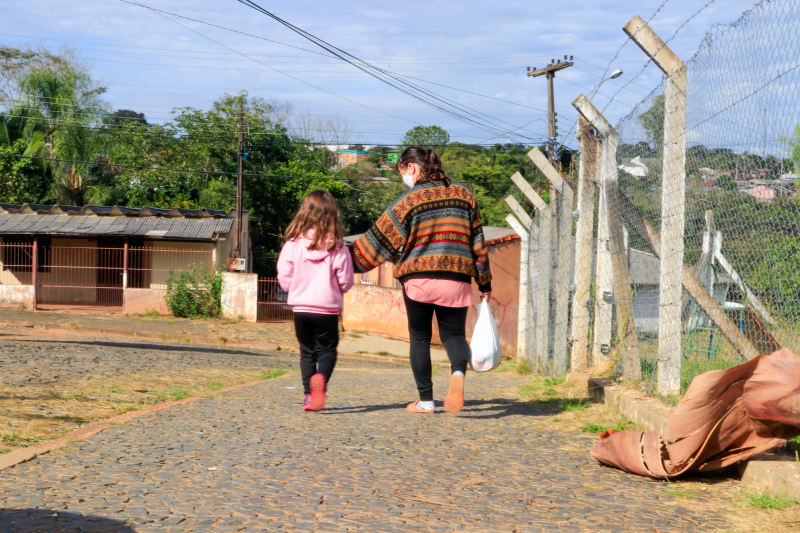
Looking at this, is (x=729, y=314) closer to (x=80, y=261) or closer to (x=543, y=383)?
(x=543, y=383)

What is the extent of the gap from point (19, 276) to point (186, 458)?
82.2 ft

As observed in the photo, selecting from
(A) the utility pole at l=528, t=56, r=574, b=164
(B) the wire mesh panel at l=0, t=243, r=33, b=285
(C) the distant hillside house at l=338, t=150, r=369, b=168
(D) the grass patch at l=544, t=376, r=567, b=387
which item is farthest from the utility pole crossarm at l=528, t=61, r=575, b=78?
(D) the grass patch at l=544, t=376, r=567, b=387

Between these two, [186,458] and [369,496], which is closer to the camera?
[369,496]

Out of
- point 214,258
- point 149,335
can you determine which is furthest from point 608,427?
point 214,258

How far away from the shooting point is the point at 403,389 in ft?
22.8

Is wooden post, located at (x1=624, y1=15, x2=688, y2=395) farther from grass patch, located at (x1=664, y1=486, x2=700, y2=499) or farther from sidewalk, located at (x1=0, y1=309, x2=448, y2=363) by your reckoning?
sidewalk, located at (x1=0, y1=309, x2=448, y2=363)

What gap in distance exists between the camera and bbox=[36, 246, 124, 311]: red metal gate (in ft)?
81.6

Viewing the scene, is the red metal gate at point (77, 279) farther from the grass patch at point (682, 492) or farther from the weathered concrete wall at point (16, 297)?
the grass patch at point (682, 492)

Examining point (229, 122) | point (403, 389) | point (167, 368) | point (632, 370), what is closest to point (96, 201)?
point (229, 122)

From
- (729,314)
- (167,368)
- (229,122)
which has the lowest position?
(167,368)

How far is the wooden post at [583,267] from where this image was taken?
6910mm

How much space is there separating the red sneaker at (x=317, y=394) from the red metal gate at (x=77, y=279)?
21011mm

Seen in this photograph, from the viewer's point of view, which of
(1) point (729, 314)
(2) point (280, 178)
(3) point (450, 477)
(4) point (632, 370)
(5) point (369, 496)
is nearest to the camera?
(5) point (369, 496)

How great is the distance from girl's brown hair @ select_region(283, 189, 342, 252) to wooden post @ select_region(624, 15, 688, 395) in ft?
7.05
